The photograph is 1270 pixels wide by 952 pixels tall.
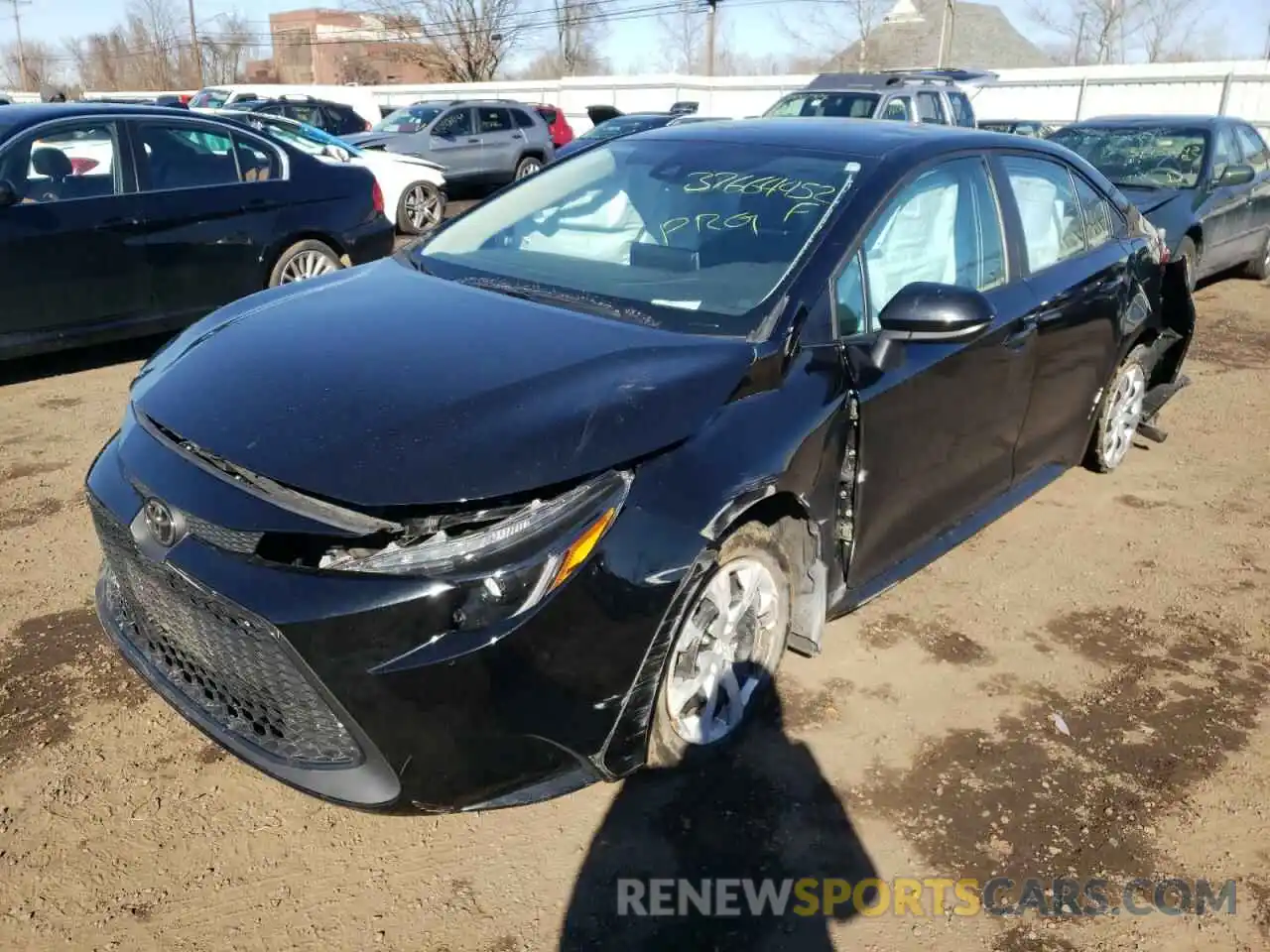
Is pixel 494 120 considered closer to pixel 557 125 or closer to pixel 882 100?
pixel 557 125

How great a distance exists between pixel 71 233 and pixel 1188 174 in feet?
28.8

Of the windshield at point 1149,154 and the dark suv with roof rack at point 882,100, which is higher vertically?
the dark suv with roof rack at point 882,100

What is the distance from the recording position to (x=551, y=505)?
2246 millimetres

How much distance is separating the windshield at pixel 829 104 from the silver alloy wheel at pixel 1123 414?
332 inches

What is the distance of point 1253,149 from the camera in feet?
32.3

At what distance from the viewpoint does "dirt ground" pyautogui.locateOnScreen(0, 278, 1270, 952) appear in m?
2.40

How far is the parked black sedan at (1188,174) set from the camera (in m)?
8.52

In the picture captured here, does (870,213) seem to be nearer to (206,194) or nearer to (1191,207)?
(206,194)

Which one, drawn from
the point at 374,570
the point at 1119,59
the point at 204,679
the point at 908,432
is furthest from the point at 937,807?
the point at 1119,59

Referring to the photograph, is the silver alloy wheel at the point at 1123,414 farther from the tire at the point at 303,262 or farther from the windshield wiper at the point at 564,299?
the tire at the point at 303,262

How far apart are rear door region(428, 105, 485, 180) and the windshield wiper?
14240 mm

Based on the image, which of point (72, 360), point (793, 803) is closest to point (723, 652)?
point (793, 803)

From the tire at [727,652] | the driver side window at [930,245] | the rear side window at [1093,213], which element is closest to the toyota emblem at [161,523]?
the tire at [727,652]

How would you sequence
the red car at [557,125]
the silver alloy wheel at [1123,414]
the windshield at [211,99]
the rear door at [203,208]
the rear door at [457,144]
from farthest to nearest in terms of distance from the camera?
the windshield at [211,99], the red car at [557,125], the rear door at [457,144], the rear door at [203,208], the silver alloy wheel at [1123,414]
